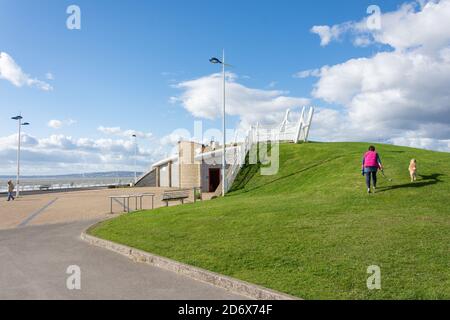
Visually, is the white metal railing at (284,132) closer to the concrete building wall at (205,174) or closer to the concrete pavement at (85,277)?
the concrete building wall at (205,174)

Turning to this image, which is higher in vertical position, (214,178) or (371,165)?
(371,165)

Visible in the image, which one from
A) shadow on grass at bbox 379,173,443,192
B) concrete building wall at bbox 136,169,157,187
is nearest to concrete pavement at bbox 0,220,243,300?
shadow on grass at bbox 379,173,443,192

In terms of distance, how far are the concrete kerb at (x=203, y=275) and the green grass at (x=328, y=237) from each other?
21 centimetres

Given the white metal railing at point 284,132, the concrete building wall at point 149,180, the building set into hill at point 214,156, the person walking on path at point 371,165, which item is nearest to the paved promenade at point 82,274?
the person walking on path at point 371,165

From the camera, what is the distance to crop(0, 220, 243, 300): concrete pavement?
5.82 m

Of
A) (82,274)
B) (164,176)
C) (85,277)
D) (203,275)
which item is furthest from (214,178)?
(203,275)

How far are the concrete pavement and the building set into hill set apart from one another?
12830mm

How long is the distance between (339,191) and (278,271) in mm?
8452

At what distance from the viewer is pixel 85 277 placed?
22.5 ft

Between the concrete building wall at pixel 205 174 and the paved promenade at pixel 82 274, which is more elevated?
the concrete building wall at pixel 205 174

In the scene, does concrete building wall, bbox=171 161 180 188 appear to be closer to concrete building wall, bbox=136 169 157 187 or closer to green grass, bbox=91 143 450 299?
concrete building wall, bbox=136 169 157 187

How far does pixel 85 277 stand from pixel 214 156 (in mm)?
27065

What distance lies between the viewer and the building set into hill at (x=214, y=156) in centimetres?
2576

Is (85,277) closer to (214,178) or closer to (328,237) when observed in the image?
(328,237)
